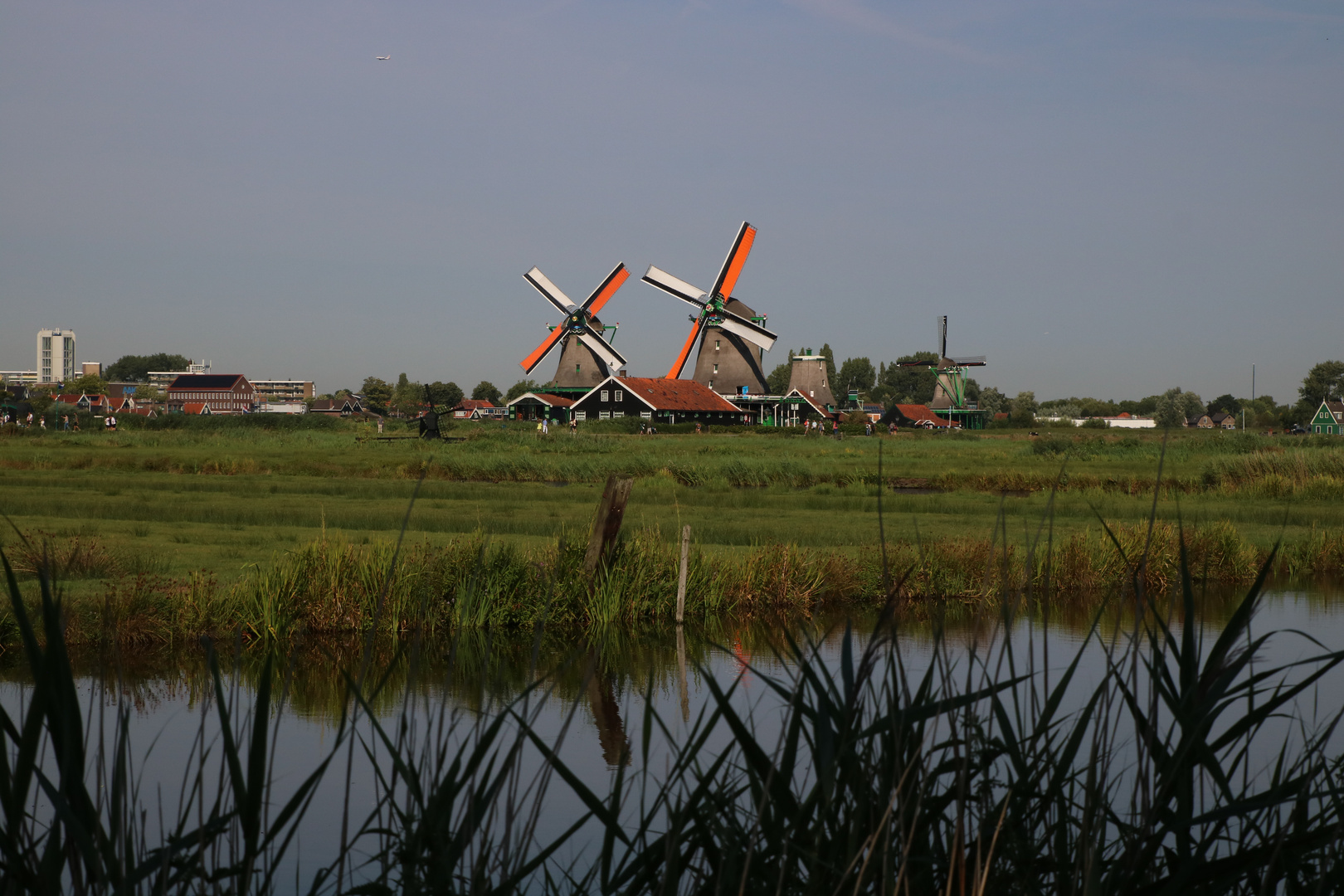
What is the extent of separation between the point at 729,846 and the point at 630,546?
34.7ft

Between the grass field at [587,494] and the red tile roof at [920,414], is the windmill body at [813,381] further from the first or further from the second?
the grass field at [587,494]

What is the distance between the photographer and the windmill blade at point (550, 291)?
7644cm

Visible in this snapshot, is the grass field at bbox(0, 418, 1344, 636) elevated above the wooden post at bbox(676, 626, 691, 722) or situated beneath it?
elevated above

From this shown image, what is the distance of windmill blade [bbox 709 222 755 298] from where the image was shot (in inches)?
2879

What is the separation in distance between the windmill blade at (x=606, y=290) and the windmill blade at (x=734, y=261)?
6.62 meters

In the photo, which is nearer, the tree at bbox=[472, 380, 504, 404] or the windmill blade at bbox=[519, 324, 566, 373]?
the windmill blade at bbox=[519, 324, 566, 373]

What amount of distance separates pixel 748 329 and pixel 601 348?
977 centimetres

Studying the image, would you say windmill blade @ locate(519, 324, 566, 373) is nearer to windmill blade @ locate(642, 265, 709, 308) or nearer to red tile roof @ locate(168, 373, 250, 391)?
windmill blade @ locate(642, 265, 709, 308)

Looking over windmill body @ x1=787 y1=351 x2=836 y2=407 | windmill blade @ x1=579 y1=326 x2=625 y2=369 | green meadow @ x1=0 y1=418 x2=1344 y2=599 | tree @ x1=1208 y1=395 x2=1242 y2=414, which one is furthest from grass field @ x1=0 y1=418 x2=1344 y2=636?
tree @ x1=1208 y1=395 x2=1242 y2=414

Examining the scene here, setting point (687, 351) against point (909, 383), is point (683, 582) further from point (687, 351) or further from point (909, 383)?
point (909, 383)

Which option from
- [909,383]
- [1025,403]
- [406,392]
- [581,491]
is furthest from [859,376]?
[581,491]

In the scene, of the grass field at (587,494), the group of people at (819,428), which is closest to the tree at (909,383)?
the group of people at (819,428)

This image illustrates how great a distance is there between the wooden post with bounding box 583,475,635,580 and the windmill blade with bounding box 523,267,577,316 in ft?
211

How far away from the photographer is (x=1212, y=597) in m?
15.3
